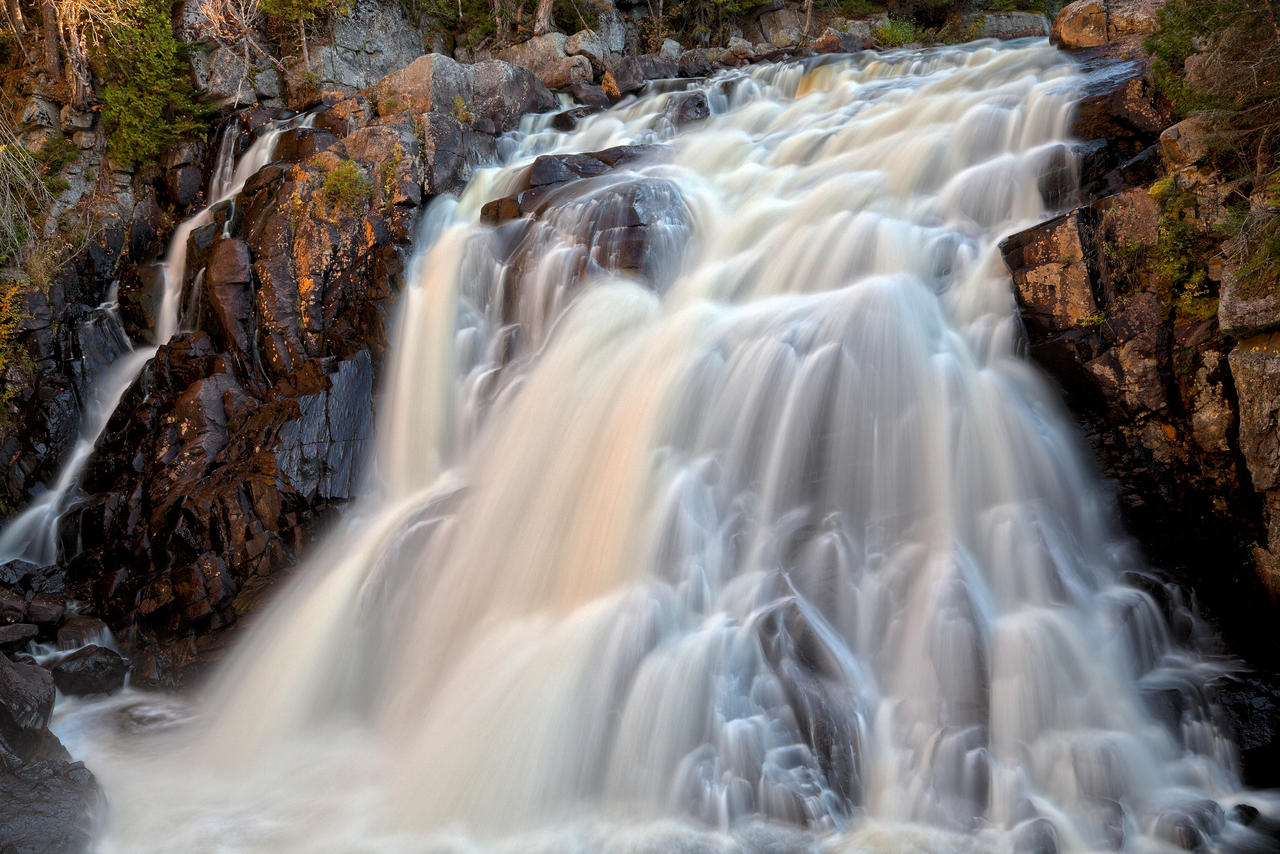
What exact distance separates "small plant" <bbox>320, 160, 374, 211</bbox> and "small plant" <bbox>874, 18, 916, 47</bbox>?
12.6 m

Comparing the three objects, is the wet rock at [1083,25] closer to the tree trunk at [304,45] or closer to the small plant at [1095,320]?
the small plant at [1095,320]

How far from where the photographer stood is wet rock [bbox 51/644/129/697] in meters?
6.73

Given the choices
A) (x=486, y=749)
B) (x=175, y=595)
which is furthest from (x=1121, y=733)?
(x=175, y=595)

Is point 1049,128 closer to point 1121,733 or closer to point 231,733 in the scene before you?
point 1121,733

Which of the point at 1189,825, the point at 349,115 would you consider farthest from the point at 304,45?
the point at 1189,825

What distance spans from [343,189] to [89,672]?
6.10 m

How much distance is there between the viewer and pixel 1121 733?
425 cm

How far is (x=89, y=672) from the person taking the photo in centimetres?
677

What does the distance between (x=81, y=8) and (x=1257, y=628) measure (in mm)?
18634

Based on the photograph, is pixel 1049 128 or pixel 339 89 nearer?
pixel 1049 128

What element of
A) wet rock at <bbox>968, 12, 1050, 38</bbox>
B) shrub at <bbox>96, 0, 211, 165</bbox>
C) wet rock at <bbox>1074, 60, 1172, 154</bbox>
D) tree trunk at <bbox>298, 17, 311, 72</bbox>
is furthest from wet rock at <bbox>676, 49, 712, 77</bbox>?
wet rock at <bbox>1074, 60, 1172, 154</bbox>

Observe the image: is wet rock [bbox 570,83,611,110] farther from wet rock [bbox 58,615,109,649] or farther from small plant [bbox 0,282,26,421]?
wet rock [bbox 58,615,109,649]

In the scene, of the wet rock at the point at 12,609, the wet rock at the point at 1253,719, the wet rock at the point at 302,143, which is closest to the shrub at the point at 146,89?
the wet rock at the point at 302,143

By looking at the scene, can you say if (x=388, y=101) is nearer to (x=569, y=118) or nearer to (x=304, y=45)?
(x=569, y=118)
